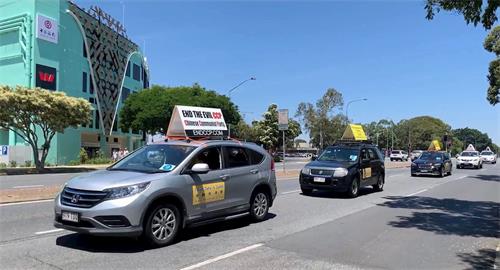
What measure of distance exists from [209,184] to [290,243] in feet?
5.64

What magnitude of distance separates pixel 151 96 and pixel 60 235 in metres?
45.9

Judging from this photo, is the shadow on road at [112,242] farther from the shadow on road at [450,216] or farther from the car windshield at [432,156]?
the car windshield at [432,156]

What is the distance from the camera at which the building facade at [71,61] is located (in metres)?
44.0

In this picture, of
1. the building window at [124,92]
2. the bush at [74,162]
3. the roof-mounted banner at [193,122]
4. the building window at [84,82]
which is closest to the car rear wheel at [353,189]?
the roof-mounted banner at [193,122]

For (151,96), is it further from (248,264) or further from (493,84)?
(248,264)

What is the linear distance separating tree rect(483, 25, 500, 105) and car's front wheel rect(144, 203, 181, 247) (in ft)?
83.4

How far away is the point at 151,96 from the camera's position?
175ft

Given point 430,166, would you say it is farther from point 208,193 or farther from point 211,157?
point 208,193

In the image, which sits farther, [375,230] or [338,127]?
[338,127]

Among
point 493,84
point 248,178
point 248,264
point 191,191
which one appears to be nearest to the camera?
point 248,264

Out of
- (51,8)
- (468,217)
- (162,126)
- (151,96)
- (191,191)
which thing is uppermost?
(51,8)

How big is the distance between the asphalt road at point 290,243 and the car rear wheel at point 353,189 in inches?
94.1

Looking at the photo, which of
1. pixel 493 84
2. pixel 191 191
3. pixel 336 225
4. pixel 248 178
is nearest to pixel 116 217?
pixel 191 191

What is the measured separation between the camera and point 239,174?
9.41 metres
